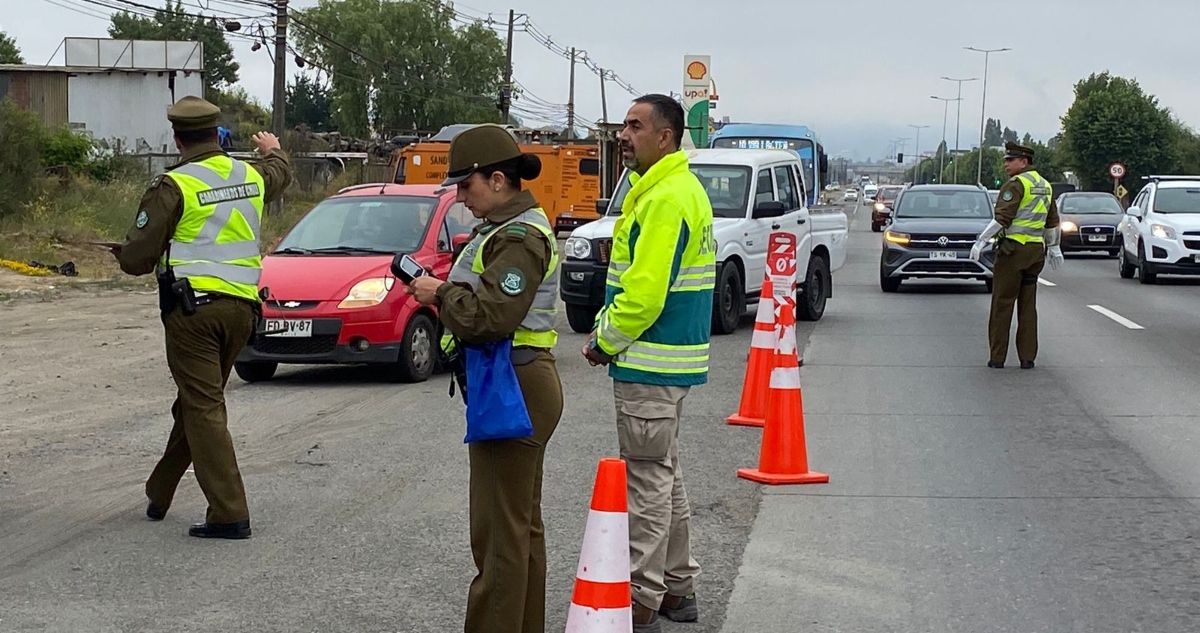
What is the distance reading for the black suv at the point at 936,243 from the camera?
21844 mm

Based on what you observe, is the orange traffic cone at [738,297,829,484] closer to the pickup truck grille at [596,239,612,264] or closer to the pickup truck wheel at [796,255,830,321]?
the pickup truck grille at [596,239,612,264]

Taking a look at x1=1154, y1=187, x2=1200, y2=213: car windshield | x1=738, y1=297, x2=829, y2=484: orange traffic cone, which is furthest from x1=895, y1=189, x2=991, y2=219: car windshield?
x1=738, y1=297, x2=829, y2=484: orange traffic cone

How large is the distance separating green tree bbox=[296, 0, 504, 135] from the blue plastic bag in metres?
86.1

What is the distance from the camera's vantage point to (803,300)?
58.0ft

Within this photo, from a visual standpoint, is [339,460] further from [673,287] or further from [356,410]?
[673,287]

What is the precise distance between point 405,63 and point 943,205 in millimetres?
70307

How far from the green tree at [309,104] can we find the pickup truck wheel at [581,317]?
9023 centimetres

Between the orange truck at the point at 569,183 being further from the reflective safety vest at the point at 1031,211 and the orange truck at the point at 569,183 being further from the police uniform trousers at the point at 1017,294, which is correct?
the reflective safety vest at the point at 1031,211

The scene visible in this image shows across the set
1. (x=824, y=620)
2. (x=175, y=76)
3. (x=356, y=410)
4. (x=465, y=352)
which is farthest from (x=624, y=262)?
(x=175, y=76)

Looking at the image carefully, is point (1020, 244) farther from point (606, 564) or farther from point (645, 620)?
point (606, 564)

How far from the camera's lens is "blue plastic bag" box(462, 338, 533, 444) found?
4.46 meters

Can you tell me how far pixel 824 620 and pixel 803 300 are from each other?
12.1 metres

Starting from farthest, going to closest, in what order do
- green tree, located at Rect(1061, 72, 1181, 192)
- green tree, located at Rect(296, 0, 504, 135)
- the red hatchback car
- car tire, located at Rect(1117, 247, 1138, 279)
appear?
1. green tree, located at Rect(296, 0, 504, 135)
2. green tree, located at Rect(1061, 72, 1181, 192)
3. car tire, located at Rect(1117, 247, 1138, 279)
4. the red hatchback car

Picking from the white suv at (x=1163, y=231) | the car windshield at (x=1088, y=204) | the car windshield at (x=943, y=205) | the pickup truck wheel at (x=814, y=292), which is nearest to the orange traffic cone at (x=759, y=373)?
the pickup truck wheel at (x=814, y=292)
